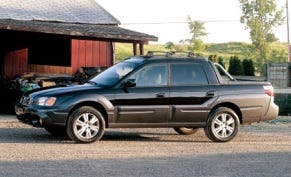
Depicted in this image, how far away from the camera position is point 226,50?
313ft

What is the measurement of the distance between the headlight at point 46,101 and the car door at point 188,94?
2321 millimetres

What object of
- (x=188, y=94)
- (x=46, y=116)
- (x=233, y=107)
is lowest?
(x=46, y=116)

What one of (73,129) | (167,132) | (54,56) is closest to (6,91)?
(54,56)

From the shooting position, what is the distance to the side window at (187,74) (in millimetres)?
13141

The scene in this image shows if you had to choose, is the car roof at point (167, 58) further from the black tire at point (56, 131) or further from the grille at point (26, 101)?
the grille at point (26, 101)

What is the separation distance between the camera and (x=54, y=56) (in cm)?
2430

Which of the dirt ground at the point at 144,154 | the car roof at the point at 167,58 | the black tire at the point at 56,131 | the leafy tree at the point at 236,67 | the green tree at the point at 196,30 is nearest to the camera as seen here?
the dirt ground at the point at 144,154

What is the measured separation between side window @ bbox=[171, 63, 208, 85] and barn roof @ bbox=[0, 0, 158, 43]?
22.5 feet

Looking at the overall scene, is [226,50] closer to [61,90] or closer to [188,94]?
[188,94]

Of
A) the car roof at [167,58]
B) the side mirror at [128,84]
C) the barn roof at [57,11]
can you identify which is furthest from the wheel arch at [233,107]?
the barn roof at [57,11]

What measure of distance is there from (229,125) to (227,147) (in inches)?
38.4

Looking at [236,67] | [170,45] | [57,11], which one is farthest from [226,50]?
[57,11]

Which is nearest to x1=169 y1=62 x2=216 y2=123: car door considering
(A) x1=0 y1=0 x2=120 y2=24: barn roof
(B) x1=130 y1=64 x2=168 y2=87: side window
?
(B) x1=130 y1=64 x2=168 y2=87: side window

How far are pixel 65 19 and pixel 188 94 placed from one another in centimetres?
1096
